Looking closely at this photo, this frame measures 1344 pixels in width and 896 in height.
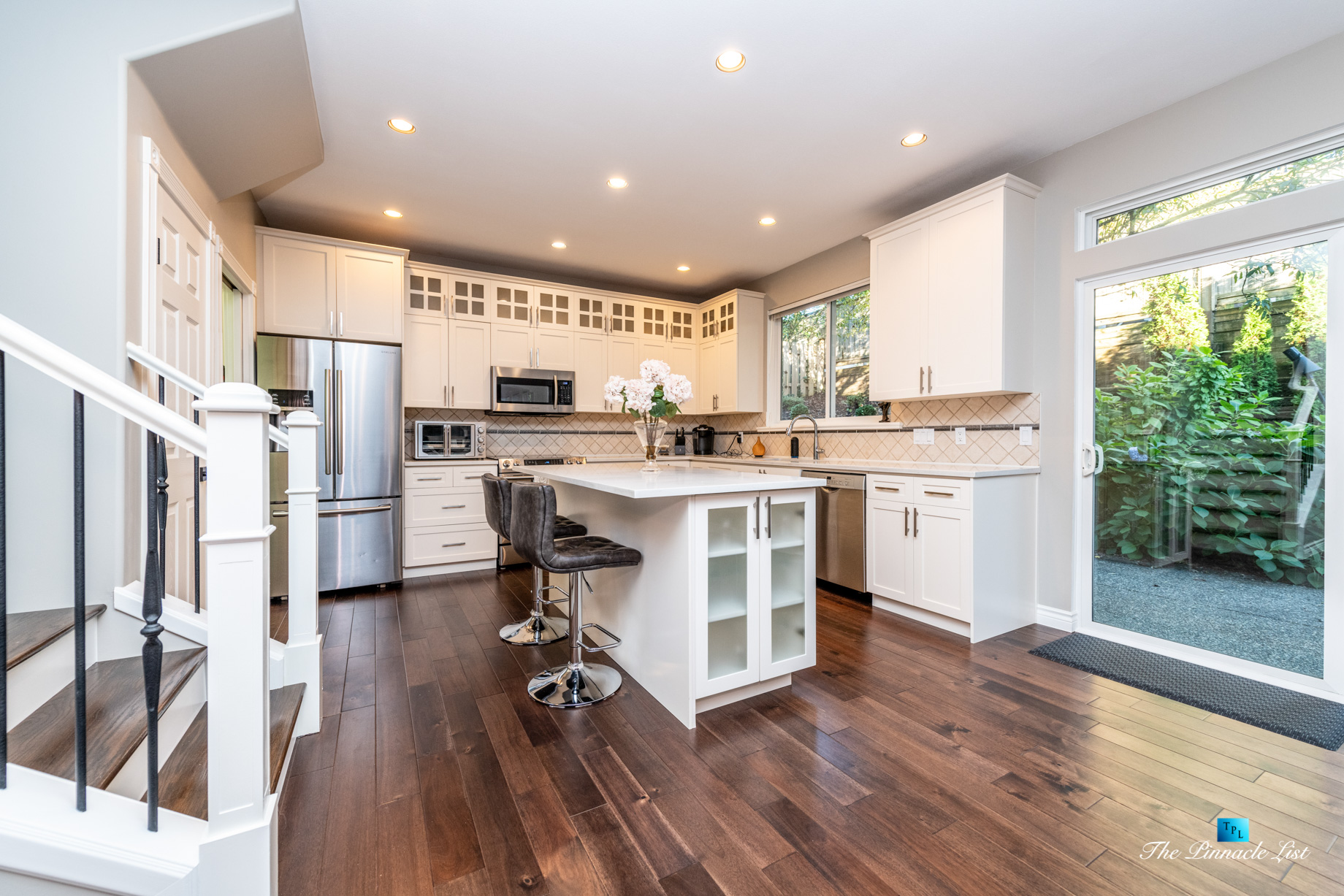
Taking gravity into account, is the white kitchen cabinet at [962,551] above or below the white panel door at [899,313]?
below

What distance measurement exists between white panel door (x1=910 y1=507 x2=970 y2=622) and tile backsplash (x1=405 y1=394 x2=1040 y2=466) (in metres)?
0.67

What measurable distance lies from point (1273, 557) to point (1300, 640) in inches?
13.6

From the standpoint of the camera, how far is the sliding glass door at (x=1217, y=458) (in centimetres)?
237

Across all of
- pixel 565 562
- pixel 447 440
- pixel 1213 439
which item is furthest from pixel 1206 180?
pixel 447 440

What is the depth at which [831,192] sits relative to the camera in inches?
143

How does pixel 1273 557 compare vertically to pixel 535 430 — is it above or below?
below

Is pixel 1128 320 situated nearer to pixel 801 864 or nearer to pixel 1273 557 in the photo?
pixel 1273 557

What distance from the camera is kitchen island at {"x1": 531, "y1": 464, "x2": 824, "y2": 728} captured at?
2.12 m

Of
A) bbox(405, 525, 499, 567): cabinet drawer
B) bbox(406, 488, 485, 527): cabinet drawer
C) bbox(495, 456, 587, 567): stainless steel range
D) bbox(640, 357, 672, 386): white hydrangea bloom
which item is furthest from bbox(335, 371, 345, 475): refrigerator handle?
bbox(640, 357, 672, 386): white hydrangea bloom

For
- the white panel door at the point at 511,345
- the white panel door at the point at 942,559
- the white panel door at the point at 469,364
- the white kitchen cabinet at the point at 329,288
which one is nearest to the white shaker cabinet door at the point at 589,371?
the white panel door at the point at 511,345

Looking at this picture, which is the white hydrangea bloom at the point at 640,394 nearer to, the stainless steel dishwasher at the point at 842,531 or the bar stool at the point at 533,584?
the bar stool at the point at 533,584

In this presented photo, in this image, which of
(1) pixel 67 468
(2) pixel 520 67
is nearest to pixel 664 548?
(1) pixel 67 468

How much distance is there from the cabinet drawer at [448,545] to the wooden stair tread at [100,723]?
2.52 meters

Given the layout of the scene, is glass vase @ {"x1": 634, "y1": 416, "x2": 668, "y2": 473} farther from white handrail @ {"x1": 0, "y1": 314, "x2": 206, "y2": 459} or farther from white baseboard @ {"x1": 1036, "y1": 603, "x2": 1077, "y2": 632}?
white baseboard @ {"x1": 1036, "y1": 603, "x2": 1077, "y2": 632}
